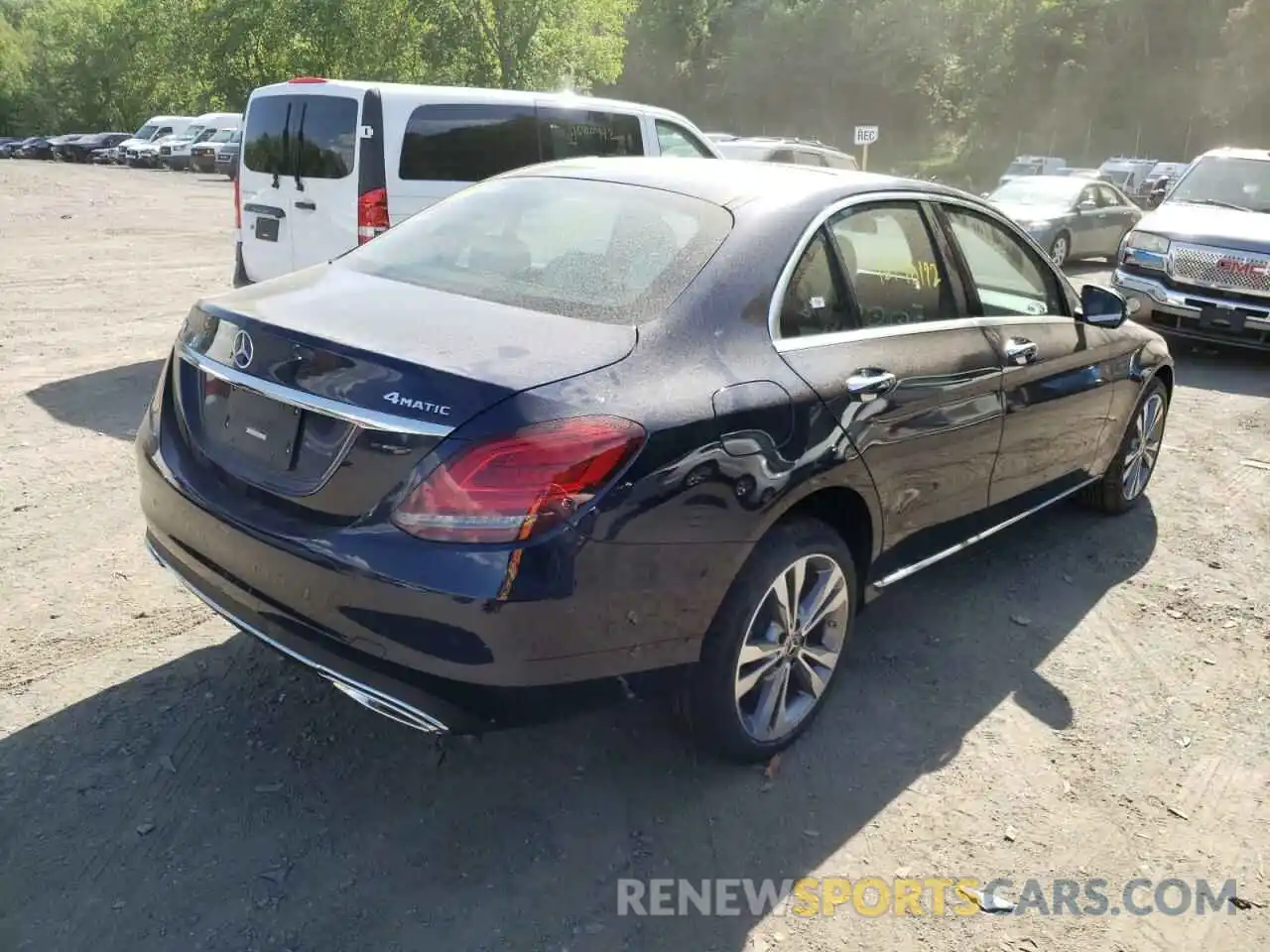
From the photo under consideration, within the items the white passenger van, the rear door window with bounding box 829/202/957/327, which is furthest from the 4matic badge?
the white passenger van

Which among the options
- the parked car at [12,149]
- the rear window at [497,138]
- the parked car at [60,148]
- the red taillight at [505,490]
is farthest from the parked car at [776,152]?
the parked car at [12,149]

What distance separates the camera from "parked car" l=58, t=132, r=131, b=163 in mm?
48938

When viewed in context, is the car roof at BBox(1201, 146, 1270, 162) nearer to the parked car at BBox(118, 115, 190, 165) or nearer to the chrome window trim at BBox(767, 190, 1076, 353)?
the chrome window trim at BBox(767, 190, 1076, 353)

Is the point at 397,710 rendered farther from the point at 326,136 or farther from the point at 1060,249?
the point at 1060,249

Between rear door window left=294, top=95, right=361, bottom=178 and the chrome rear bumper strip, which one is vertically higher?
rear door window left=294, top=95, right=361, bottom=178

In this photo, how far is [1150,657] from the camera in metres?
4.16

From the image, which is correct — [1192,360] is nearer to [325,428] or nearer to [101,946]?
[325,428]

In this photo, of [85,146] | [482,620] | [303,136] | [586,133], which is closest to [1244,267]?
[586,133]

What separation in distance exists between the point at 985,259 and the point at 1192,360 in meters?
6.71

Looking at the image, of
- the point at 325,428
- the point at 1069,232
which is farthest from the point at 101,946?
the point at 1069,232

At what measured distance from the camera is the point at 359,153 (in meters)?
7.14

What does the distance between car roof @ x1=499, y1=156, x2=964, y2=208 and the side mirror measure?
1.10 metres

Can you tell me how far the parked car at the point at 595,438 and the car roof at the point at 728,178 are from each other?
18mm

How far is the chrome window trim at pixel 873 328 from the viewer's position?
10.3 feet
